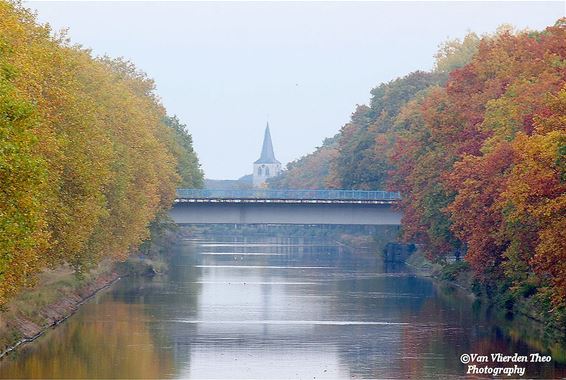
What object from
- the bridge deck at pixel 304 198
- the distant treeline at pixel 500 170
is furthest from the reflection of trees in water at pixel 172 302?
the distant treeline at pixel 500 170

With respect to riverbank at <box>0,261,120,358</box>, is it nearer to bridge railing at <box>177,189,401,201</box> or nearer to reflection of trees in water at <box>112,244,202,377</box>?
reflection of trees in water at <box>112,244,202,377</box>

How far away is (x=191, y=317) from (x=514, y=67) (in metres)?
27.5

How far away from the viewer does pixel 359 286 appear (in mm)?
96062

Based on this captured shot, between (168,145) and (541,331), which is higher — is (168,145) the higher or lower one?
the higher one

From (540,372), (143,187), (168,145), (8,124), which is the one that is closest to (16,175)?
(8,124)

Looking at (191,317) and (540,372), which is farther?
(191,317)

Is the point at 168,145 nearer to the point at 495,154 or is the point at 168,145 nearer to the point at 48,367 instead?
the point at 495,154

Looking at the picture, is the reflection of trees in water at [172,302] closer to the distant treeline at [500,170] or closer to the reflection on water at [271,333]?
the reflection on water at [271,333]

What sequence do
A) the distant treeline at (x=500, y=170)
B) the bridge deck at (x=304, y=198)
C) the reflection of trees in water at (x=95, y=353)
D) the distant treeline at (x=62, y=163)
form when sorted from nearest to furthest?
the distant treeline at (x=62, y=163) < the reflection of trees in water at (x=95, y=353) < the distant treeline at (x=500, y=170) < the bridge deck at (x=304, y=198)

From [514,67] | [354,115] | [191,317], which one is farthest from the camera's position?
[354,115]

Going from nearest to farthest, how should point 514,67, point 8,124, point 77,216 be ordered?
point 8,124, point 77,216, point 514,67

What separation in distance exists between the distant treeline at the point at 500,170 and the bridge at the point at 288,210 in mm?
4310

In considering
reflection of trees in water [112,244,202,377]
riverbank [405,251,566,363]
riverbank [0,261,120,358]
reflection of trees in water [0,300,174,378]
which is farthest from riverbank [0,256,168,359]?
riverbank [405,251,566,363]

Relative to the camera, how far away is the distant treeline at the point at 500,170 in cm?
5694
